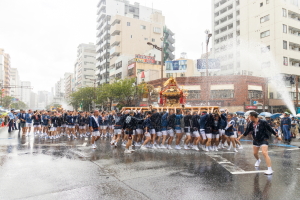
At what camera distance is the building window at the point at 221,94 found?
121ft

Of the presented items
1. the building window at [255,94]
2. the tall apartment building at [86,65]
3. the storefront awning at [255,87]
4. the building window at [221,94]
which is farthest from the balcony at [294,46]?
the tall apartment building at [86,65]

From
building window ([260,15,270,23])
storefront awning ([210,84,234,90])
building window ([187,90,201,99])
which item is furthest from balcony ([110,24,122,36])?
building window ([260,15,270,23])

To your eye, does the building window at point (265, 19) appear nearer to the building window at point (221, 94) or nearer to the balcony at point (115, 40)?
the building window at point (221, 94)

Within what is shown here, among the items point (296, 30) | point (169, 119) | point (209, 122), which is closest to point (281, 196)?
point (209, 122)

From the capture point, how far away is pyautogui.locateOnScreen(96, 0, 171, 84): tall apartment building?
60781 millimetres

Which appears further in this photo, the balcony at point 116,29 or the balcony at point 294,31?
the balcony at point 116,29

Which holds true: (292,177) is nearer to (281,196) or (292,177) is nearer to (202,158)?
(281,196)

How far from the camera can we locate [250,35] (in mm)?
46969

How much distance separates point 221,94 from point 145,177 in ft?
109

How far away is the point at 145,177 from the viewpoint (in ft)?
20.8

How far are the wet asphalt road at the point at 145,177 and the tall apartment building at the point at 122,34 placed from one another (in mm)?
47435

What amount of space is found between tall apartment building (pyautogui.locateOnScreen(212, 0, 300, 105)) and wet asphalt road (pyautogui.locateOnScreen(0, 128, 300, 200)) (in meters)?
34.7

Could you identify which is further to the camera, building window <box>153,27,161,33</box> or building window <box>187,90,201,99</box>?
building window <box>153,27,161,33</box>

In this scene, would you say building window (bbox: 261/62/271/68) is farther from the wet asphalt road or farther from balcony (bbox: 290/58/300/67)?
the wet asphalt road
